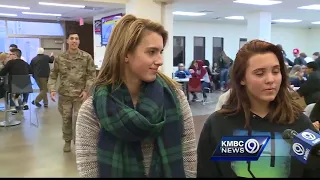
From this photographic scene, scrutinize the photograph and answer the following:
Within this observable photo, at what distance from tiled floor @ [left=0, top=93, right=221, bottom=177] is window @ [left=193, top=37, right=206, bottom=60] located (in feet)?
23.2

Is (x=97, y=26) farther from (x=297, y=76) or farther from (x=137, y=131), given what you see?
(x=137, y=131)

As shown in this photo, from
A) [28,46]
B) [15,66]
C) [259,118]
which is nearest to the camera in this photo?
[259,118]

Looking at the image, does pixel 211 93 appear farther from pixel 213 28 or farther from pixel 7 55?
pixel 7 55

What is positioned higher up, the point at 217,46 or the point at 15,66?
the point at 217,46

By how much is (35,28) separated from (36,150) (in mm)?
10110

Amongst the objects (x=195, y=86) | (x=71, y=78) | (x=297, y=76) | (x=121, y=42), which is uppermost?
(x=121, y=42)

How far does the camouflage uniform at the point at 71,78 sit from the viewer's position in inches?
170

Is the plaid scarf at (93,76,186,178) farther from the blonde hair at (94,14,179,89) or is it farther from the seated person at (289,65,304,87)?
the seated person at (289,65,304,87)

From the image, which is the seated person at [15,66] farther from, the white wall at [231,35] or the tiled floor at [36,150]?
the white wall at [231,35]

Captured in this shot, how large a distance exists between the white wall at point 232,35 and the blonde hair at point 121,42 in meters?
11.3

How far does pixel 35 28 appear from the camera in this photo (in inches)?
539

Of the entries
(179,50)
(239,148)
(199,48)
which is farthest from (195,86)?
(239,148)

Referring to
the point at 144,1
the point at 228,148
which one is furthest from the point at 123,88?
the point at 144,1

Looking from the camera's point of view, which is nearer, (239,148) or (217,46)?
(239,148)
